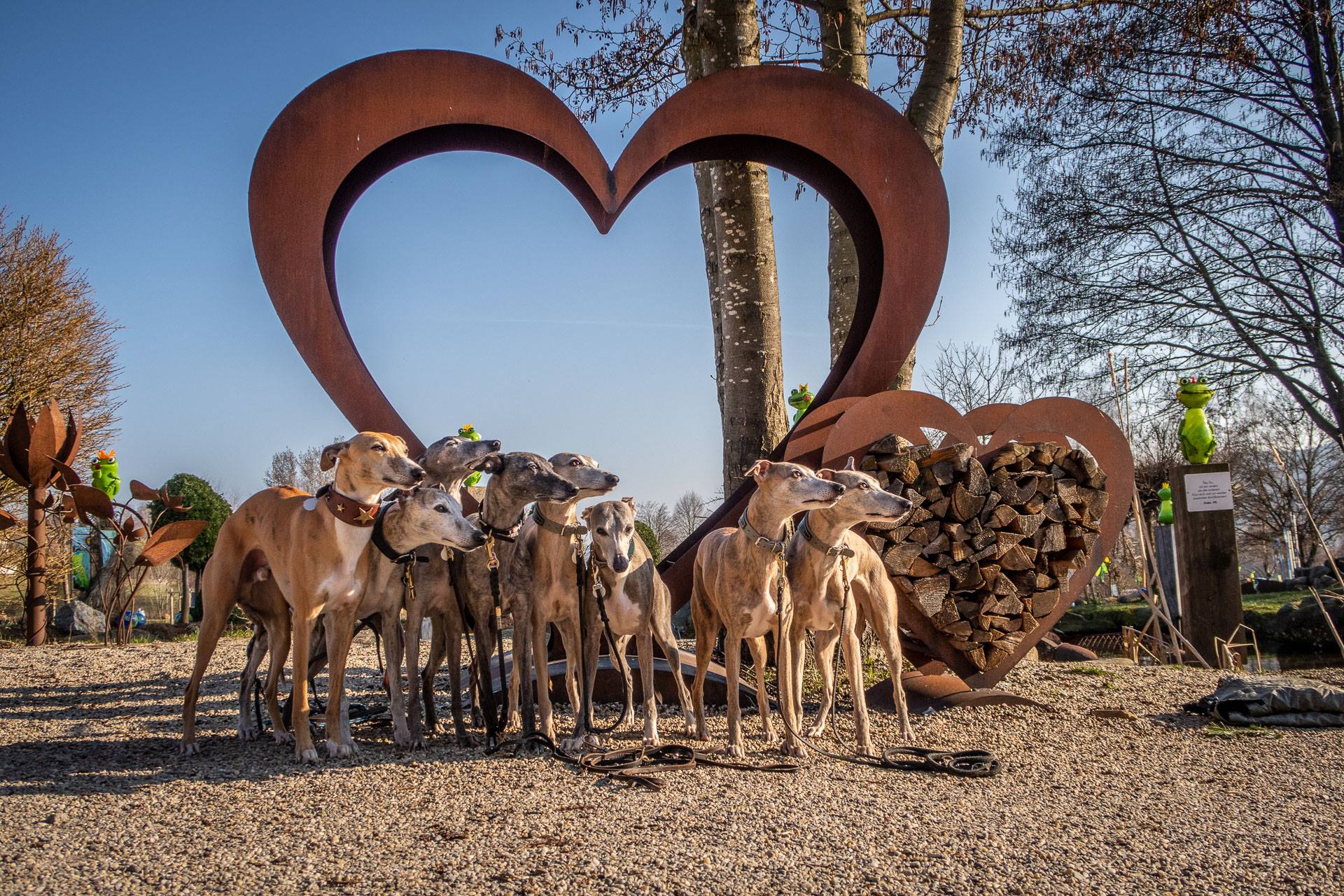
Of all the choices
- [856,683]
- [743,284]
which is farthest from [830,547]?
[743,284]

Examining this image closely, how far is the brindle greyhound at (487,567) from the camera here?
4.64m

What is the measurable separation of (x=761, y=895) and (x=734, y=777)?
1.42 metres

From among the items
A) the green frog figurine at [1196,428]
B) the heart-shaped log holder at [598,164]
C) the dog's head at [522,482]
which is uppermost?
the heart-shaped log holder at [598,164]

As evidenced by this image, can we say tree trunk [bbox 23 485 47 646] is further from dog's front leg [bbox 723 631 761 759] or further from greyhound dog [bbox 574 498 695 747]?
dog's front leg [bbox 723 631 761 759]

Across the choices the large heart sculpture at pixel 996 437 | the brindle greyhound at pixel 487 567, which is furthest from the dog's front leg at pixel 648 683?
the large heart sculpture at pixel 996 437

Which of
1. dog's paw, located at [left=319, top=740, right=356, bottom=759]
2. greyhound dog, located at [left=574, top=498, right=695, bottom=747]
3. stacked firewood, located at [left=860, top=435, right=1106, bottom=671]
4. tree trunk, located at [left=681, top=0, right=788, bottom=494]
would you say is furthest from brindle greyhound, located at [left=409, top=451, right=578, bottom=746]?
tree trunk, located at [left=681, top=0, right=788, bottom=494]

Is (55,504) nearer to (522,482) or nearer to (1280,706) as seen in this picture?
(522,482)

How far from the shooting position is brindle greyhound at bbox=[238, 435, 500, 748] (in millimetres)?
4523

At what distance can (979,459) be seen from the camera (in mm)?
6141

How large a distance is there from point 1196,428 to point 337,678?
964 centimetres

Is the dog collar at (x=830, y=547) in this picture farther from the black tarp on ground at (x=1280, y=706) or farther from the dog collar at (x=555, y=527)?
the black tarp on ground at (x=1280, y=706)

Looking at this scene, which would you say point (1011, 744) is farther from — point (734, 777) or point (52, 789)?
point (52, 789)

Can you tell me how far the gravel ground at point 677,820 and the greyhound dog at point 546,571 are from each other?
523 mm

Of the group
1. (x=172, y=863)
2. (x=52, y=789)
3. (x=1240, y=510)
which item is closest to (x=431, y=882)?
(x=172, y=863)
